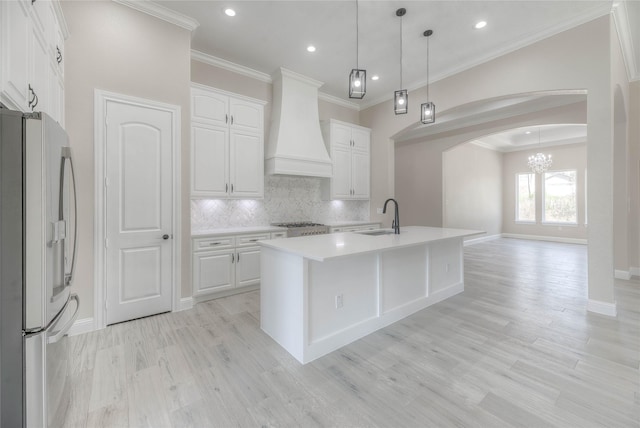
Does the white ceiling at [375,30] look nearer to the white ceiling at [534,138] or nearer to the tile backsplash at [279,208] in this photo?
the tile backsplash at [279,208]

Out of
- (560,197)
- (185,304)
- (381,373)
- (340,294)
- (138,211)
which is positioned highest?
(560,197)

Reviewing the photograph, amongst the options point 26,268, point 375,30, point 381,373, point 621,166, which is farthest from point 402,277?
point 621,166

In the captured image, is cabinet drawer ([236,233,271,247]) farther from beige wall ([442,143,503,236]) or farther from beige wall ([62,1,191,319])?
beige wall ([442,143,503,236])

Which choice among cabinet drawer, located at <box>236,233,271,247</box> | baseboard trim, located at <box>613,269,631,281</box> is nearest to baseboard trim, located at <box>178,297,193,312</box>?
cabinet drawer, located at <box>236,233,271,247</box>

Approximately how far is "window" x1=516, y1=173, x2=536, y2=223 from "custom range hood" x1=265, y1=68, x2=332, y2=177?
8.34 metres

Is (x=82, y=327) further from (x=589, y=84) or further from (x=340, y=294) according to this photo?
(x=589, y=84)

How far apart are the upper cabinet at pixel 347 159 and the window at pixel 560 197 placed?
7.27 meters

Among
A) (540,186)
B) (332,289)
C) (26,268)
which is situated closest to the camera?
(26,268)

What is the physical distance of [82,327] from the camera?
2697 mm

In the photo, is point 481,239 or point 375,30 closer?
point 375,30

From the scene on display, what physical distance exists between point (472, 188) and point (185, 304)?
8453 mm

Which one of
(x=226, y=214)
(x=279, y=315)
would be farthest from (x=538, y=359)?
(x=226, y=214)

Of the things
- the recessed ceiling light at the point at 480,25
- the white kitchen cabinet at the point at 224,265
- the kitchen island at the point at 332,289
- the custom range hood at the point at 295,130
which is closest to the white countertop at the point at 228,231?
the white kitchen cabinet at the point at 224,265

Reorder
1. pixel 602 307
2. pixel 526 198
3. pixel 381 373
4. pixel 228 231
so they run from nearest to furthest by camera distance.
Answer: pixel 381 373, pixel 602 307, pixel 228 231, pixel 526 198
